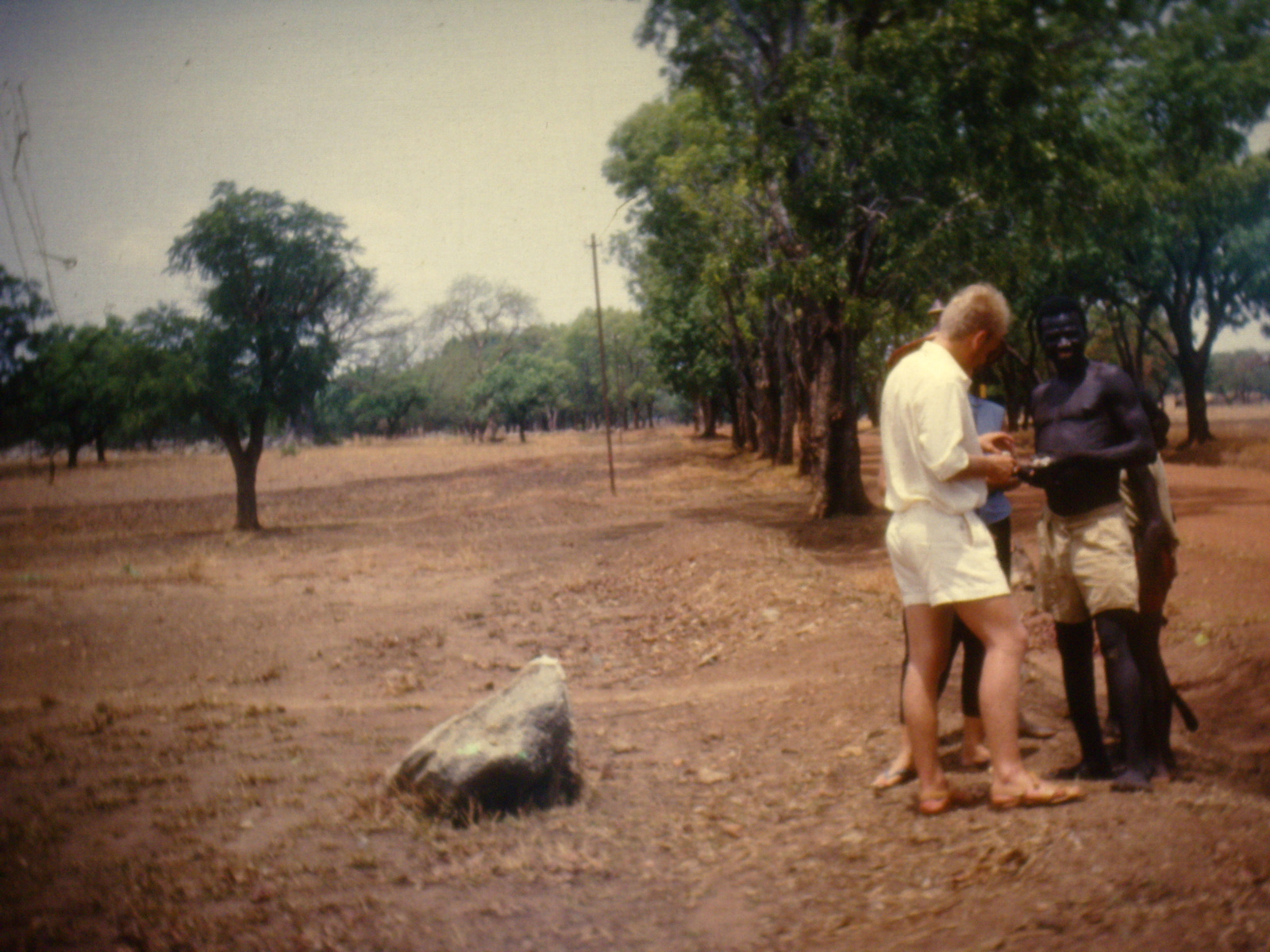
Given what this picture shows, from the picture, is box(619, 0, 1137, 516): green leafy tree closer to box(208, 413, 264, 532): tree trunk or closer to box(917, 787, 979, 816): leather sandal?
box(917, 787, 979, 816): leather sandal

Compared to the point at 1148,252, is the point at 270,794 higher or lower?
lower

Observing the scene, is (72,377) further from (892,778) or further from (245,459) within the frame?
(245,459)

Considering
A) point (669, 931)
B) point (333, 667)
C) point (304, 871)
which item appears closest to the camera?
point (669, 931)

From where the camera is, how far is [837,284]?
1373cm

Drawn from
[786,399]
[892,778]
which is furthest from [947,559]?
[786,399]

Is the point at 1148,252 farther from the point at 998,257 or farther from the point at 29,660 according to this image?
the point at 29,660

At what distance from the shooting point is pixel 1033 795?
3.41m

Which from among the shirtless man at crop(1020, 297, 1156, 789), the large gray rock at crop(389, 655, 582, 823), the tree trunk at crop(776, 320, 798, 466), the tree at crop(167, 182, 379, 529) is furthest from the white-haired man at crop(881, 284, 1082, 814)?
the tree trunk at crop(776, 320, 798, 466)

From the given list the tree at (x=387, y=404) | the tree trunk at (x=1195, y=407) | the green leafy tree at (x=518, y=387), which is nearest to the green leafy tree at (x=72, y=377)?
the tree trunk at (x=1195, y=407)

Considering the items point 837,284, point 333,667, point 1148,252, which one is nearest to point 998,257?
point 837,284

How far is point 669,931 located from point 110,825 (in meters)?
2.79

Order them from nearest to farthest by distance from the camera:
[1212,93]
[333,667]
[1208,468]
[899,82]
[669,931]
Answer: [669,931]
[333,667]
[899,82]
[1212,93]
[1208,468]

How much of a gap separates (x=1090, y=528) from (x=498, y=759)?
267 centimetres

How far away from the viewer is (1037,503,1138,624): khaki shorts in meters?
3.71
